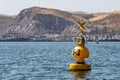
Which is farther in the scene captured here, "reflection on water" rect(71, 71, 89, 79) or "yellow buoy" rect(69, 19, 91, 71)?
"yellow buoy" rect(69, 19, 91, 71)

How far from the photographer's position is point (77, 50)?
5562 centimetres

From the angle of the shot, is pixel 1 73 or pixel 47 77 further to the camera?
pixel 1 73

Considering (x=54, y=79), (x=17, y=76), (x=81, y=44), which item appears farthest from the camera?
(x=81, y=44)

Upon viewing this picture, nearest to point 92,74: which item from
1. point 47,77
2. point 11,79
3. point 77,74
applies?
point 77,74

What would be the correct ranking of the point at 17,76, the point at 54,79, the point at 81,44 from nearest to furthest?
the point at 54,79, the point at 17,76, the point at 81,44

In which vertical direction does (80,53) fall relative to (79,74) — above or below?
above

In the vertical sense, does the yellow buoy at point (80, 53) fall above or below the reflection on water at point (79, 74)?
above

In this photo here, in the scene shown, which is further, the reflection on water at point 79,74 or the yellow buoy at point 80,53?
the yellow buoy at point 80,53

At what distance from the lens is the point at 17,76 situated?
5259 centimetres

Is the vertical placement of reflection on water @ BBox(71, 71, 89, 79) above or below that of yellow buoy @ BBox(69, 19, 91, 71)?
below

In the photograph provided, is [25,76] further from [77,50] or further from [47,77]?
[77,50]

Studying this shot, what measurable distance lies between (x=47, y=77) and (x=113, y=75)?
709cm

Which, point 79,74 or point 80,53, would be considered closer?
point 79,74

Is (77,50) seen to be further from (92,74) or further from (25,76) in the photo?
(25,76)
